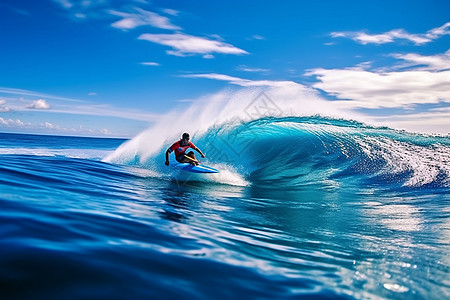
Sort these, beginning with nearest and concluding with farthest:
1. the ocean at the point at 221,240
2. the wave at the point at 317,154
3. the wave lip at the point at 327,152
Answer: the ocean at the point at 221,240 < the wave at the point at 317,154 < the wave lip at the point at 327,152

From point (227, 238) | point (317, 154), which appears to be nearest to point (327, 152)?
point (317, 154)

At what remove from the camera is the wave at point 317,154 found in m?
11.3

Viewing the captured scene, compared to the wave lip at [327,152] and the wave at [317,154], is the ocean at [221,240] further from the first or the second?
the wave lip at [327,152]

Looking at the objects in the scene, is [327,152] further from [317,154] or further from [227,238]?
[227,238]

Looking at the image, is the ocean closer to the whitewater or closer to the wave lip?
the whitewater

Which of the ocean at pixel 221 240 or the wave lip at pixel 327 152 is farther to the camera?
the wave lip at pixel 327 152

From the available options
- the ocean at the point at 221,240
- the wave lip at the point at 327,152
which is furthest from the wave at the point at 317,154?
the ocean at the point at 221,240

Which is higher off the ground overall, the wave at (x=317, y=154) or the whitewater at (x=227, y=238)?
the wave at (x=317, y=154)

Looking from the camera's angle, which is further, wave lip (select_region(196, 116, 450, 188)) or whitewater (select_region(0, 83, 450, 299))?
wave lip (select_region(196, 116, 450, 188))

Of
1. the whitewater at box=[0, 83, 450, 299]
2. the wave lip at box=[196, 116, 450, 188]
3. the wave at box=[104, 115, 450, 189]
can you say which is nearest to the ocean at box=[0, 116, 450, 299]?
the whitewater at box=[0, 83, 450, 299]

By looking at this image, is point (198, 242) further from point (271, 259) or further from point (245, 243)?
point (271, 259)

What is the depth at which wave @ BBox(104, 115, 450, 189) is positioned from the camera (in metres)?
11.3

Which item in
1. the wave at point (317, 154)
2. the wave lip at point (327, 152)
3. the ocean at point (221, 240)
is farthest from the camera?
the wave lip at point (327, 152)

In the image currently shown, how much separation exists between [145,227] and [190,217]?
1100 millimetres
